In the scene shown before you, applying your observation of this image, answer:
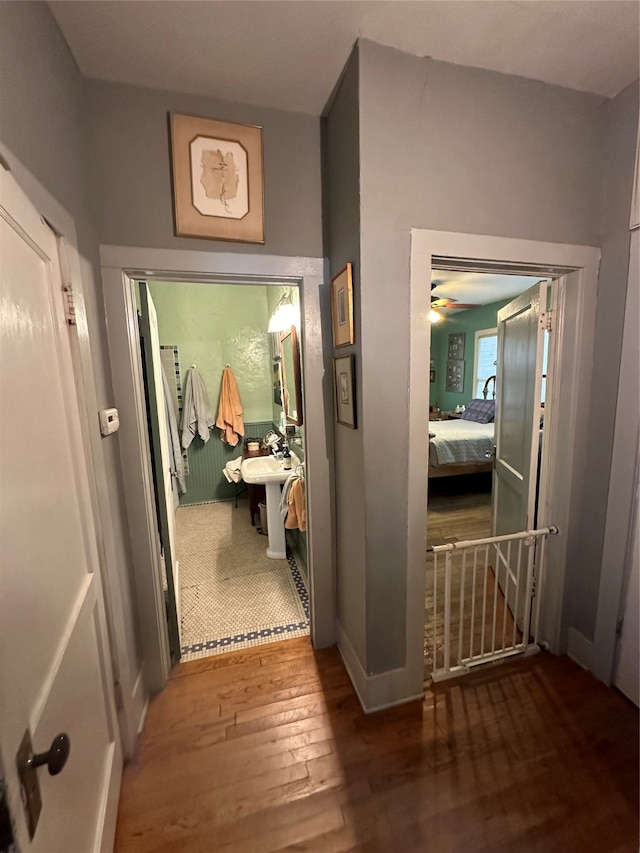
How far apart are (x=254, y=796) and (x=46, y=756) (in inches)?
41.5

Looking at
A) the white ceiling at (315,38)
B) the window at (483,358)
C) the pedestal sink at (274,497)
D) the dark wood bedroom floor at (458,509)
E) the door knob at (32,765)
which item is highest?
the white ceiling at (315,38)

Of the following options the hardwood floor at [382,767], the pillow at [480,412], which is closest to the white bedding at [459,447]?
the pillow at [480,412]

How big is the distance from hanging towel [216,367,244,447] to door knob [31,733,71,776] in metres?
3.40

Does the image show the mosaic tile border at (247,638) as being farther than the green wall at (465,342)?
No

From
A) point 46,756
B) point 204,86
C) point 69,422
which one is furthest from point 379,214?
point 46,756

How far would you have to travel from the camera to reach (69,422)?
105 centimetres

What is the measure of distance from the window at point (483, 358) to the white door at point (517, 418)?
136 inches

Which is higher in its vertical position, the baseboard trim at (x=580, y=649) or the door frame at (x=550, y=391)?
the door frame at (x=550, y=391)

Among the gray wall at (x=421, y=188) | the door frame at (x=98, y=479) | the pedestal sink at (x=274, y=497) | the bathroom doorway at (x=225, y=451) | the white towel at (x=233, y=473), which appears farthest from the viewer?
the white towel at (x=233, y=473)

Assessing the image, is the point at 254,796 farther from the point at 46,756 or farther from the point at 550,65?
the point at 550,65

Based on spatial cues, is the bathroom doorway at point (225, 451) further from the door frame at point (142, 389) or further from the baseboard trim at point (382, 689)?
the baseboard trim at point (382, 689)

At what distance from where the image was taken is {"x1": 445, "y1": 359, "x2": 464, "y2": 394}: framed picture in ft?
19.9

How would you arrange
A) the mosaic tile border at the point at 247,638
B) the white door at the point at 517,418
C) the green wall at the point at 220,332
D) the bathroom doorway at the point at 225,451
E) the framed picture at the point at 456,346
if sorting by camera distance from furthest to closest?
the framed picture at the point at 456,346 → the green wall at the point at 220,332 → the bathroom doorway at the point at 225,451 → the mosaic tile border at the point at 247,638 → the white door at the point at 517,418

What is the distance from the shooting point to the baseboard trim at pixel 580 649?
5.61 ft
